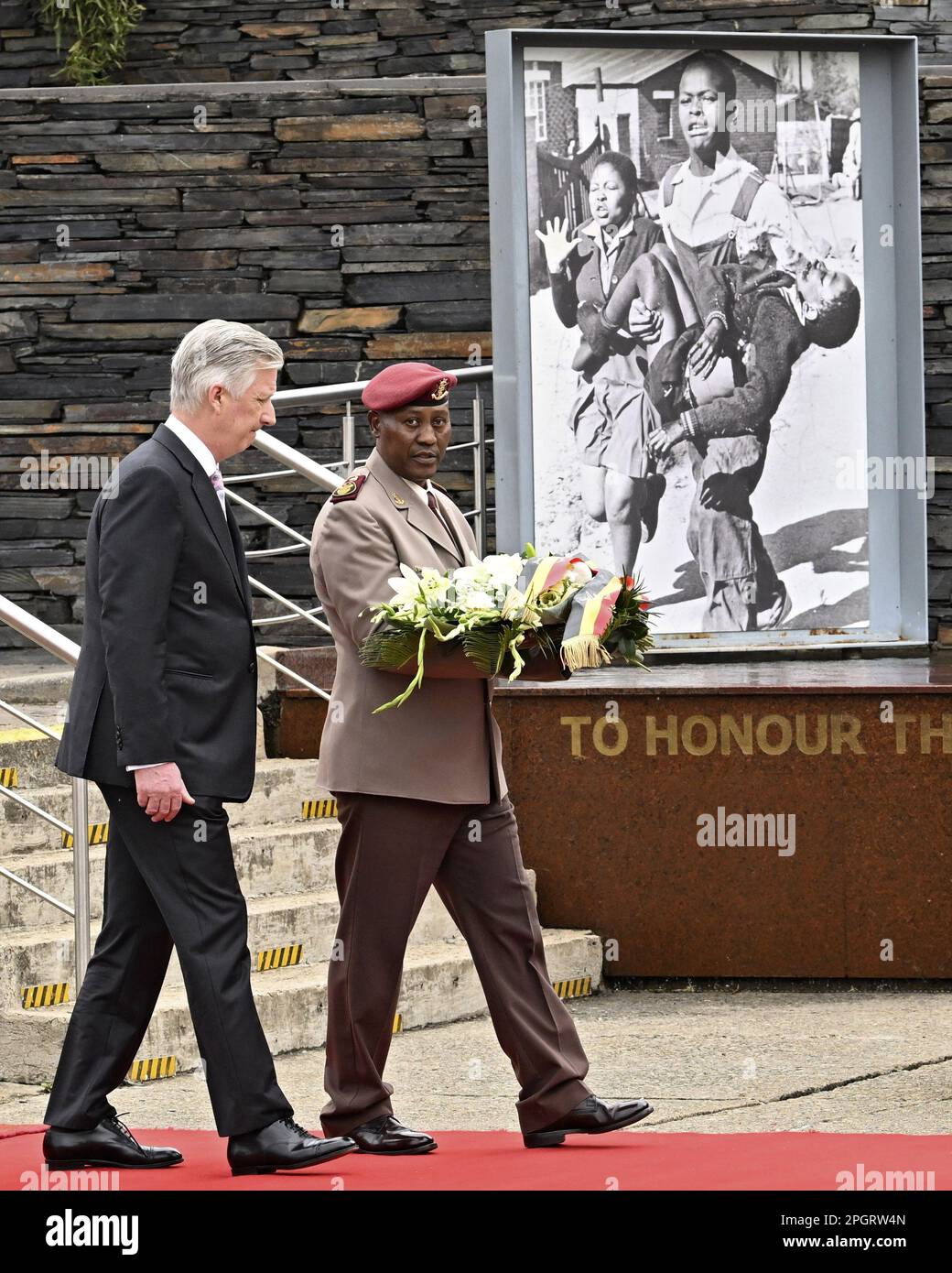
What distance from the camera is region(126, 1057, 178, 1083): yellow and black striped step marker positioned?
526 centimetres

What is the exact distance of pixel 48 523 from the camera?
9164 mm

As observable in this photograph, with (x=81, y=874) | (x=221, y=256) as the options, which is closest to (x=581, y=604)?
(x=81, y=874)

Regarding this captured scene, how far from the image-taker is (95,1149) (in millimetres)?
3912

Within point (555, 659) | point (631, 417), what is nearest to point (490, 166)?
point (631, 417)

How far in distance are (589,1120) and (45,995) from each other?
1.96 m

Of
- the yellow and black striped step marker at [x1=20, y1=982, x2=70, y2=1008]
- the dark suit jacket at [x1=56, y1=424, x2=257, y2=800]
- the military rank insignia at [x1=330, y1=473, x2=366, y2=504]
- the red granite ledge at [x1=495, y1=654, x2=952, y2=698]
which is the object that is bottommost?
the yellow and black striped step marker at [x1=20, y1=982, x2=70, y2=1008]

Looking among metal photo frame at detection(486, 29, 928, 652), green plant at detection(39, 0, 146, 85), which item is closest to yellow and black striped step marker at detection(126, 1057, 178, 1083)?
metal photo frame at detection(486, 29, 928, 652)

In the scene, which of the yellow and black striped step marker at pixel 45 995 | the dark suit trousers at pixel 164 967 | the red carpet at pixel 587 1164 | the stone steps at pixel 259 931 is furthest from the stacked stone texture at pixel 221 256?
the dark suit trousers at pixel 164 967

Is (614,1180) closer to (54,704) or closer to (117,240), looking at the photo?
(54,704)

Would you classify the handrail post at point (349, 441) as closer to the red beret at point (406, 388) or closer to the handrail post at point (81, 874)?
the handrail post at point (81, 874)

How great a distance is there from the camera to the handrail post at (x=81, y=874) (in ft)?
17.2

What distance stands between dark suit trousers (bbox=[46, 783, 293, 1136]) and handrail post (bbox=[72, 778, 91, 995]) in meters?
1.28

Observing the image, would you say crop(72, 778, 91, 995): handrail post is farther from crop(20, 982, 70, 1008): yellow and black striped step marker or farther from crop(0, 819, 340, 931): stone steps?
crop(0, 819, 340, 931): stone steps
